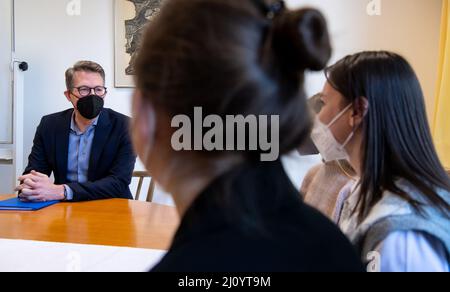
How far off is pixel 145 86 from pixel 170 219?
92 centimetres

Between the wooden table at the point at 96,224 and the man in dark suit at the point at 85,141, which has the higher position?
the man in dark suit at the point at 85,141

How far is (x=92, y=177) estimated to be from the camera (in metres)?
1.90

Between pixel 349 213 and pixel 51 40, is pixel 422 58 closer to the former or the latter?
pixel 349 213

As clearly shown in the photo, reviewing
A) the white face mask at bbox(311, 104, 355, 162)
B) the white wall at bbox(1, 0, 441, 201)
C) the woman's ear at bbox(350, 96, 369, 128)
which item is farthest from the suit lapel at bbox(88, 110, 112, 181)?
the woman's ear at bbox(350, 96, 369, 128)

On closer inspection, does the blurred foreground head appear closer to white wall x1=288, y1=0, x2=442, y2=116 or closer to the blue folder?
the blue folder

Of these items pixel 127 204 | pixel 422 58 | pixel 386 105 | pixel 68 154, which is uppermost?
pixel 422 58

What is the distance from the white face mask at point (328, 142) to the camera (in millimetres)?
998

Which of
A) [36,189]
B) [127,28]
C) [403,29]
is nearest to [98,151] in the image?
[36,189]

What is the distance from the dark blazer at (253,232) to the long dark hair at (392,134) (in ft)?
1.19

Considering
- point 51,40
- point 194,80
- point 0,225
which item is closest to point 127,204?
point 0,225

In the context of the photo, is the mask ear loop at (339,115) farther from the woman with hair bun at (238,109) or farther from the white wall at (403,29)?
the white wall at (403,29)

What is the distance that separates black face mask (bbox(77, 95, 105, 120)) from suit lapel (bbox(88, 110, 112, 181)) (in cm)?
9

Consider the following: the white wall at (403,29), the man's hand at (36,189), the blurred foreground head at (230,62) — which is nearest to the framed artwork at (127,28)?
the white wall at (403,29)

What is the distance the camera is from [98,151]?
6.21 feet
